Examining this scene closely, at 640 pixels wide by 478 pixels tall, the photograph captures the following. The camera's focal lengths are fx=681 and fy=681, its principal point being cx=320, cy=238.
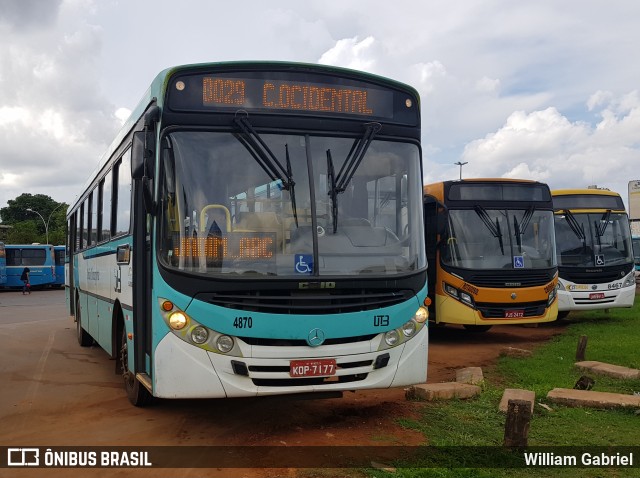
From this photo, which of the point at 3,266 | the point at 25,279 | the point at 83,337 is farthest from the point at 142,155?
the point at 3,266

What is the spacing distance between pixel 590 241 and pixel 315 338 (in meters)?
12.0

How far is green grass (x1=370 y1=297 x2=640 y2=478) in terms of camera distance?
5488 mm

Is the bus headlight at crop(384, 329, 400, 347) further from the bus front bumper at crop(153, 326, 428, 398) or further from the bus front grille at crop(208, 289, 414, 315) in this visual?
the bus front bumper at crop(153, 326, 428, 398)

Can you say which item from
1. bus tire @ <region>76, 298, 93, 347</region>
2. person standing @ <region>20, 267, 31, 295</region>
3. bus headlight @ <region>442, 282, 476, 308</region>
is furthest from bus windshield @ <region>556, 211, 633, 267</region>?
person standing @ <region>20, 267, 31, 295</region>

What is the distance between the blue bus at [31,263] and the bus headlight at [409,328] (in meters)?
39.5

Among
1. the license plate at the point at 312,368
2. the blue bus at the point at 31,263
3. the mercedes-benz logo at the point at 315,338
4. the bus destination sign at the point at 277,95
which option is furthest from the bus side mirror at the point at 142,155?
the blue bus at the point at 31,263

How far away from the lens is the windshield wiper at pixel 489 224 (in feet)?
43.1

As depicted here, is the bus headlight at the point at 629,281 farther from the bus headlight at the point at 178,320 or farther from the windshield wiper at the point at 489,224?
the bus headlight at the point at 178,320

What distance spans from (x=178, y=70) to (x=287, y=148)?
4.08 feet

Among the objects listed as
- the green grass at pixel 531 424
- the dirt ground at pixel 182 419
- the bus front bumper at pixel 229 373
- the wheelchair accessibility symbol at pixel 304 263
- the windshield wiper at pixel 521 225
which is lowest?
the green grass at pixel 531 424

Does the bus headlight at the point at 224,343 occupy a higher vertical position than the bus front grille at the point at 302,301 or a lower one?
lower

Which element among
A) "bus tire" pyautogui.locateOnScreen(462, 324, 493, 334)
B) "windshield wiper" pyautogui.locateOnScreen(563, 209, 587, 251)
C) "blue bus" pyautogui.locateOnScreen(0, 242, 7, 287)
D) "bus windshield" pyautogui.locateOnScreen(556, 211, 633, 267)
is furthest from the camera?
"blue bus" pyautogui.locateOnScreen(0, 242, 7, 287)

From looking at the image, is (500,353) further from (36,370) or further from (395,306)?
(36,370)

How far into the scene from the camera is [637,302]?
22.1m
